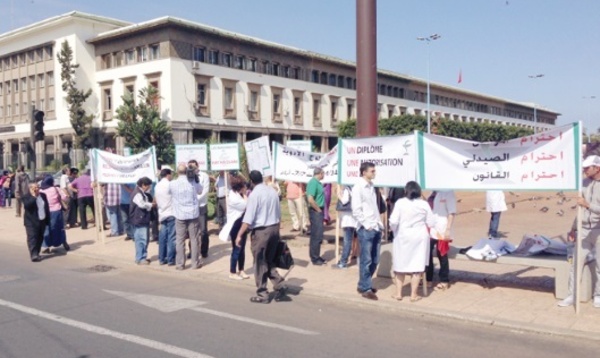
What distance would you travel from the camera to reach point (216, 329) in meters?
7.20

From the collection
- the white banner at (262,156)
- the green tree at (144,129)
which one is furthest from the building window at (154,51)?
the white banner at (262,156)

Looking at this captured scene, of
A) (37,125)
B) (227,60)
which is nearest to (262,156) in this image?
(37,125)

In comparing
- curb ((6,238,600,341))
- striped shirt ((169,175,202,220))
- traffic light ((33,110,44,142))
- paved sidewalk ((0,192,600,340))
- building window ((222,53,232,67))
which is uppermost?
building window ((222,53,232,67))

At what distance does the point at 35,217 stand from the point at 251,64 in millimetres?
45479

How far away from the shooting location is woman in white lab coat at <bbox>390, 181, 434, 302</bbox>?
820cm

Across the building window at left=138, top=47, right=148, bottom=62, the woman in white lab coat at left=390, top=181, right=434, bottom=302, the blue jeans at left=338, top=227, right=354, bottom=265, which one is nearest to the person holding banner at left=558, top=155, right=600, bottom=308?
the woman in white lab coat at left=390, top=181, right=434, bottom=302

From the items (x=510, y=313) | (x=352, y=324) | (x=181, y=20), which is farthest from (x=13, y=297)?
(x=181, y=20)

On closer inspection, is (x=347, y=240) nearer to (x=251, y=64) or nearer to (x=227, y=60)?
(x=227, y=60)

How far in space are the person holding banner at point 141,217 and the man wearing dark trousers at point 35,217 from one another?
6.95 ft

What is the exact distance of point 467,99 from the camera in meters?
97.9

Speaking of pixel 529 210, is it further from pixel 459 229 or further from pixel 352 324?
pixel 352 324

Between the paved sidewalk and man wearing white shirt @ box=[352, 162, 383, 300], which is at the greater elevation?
man wearing white shirt @ box=[352, 162, 383, 300]

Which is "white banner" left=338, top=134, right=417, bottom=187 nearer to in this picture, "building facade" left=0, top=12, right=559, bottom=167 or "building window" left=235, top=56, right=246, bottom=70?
"building facade" left=0, top=12, right=559, bottom=167

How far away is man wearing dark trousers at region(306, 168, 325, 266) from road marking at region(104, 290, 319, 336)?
3.22 metres
